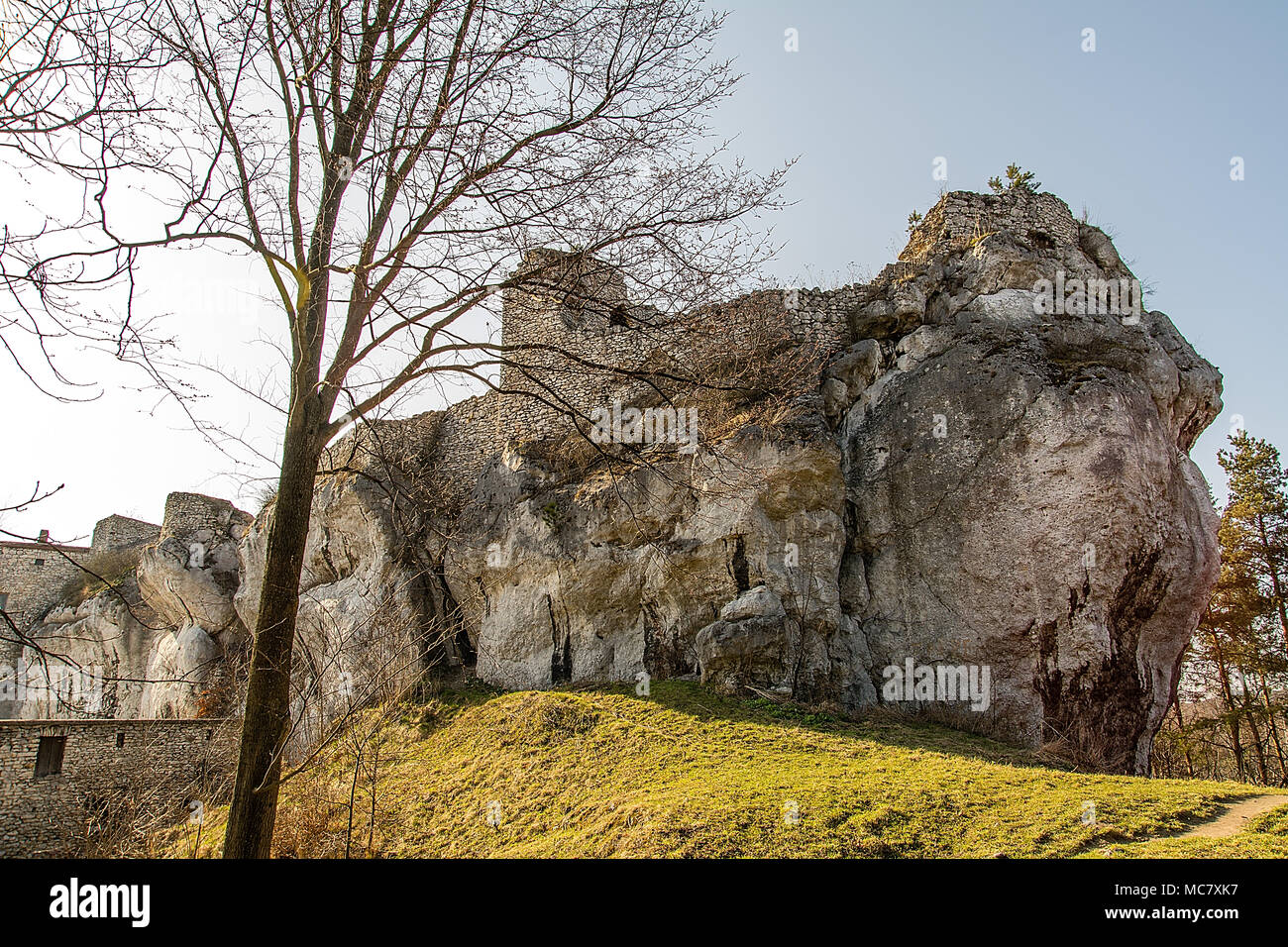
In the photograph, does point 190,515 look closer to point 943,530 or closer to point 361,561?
point 361,561

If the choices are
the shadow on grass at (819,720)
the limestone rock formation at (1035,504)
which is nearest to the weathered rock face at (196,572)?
the shadow on grass at (819,720)

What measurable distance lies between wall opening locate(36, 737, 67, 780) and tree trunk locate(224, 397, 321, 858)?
1412cm

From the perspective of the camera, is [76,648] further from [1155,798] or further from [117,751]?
[1155,798]

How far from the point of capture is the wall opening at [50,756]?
50.0 feet

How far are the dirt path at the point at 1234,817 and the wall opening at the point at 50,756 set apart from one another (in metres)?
19.3

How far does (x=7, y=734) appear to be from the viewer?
1504 cm

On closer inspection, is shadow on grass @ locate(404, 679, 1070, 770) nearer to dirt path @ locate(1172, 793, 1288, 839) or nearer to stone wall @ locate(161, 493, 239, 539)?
dirt path @ locate(1172, 793, 1288, 839)

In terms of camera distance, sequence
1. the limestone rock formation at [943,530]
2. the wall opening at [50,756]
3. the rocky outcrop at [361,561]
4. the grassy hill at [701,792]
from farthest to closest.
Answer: the wall opening at [50,756] < the rocky outcrop at [361,561] < the limestone rock formation at [943,530] < the grassy hill at [701,792]

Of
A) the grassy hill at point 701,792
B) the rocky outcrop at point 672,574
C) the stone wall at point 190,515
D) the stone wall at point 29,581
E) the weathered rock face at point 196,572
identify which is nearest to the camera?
the grassy hill at point 701,792

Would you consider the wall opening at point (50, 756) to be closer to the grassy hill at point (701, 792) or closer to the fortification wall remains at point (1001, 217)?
the grassy hill at point (701, 792)

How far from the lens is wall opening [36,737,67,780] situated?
50.0 ft

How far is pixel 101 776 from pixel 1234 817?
19455 mm
